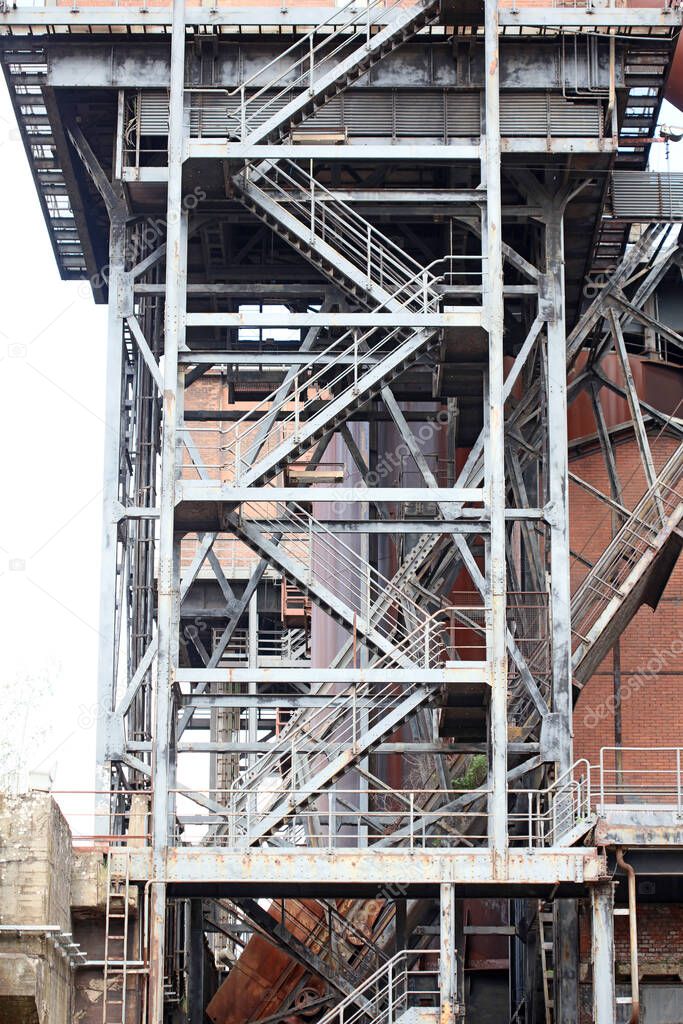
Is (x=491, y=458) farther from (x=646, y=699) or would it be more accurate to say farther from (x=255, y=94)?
(x=646, y=699)

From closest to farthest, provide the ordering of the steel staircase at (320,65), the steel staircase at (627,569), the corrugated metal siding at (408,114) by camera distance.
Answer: the steel staircase at (320,65), the corrugated metal siding at (408,114), the steel staircase at (627,569)

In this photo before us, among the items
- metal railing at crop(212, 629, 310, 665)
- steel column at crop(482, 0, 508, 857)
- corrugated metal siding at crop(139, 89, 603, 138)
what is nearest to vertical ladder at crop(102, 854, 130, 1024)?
steel column at crop(482, 0, 508, 857)

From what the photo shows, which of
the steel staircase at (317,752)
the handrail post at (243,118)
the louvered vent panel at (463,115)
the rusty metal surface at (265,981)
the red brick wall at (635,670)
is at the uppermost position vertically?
the louvered vent panel at (463,115)

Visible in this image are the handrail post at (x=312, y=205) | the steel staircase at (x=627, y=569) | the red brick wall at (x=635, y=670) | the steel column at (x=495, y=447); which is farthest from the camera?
the red brick wall at (x=635, y=670)

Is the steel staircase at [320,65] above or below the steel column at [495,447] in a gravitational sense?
above

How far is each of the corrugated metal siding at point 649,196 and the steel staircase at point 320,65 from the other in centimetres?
836

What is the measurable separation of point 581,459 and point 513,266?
8216 millimetres

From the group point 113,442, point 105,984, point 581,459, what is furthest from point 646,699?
point 105,984

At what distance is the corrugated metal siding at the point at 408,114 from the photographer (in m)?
34.0

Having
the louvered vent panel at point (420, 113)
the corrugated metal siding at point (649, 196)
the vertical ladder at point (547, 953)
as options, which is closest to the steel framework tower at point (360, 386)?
the louvered vent panel at point (420, 113)

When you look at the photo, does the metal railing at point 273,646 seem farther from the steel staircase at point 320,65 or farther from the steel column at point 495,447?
the steel column at point 495,447

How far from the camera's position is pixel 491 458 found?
31.5 meters

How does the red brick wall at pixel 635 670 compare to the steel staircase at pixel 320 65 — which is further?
the red brick wall at pixel 635 670

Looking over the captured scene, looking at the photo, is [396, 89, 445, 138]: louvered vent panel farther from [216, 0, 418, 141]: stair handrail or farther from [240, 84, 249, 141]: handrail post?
[240, 84, 249, 141]: handrail post
